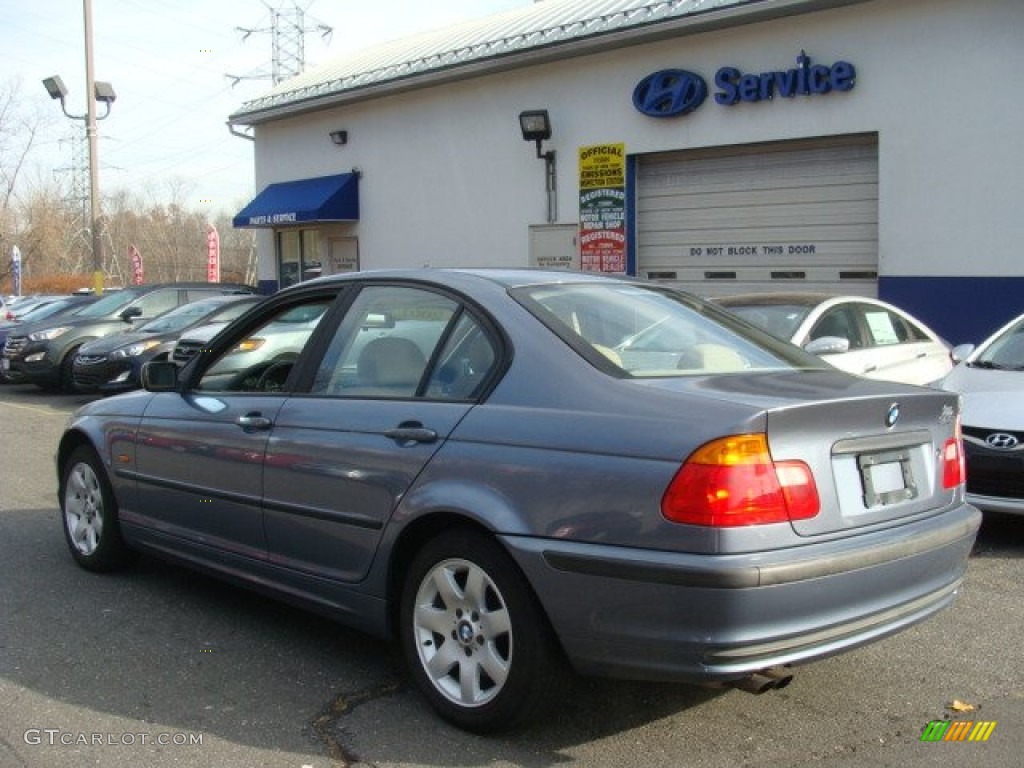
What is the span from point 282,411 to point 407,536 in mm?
938

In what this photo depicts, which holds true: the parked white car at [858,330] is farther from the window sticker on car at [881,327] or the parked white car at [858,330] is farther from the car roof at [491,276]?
the car roof at [491,276]

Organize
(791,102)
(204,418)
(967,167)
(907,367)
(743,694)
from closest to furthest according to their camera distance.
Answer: (743,694)
(204,418)
(907,367)
(967,167)
(791,102)

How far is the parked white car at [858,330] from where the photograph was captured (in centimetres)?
809

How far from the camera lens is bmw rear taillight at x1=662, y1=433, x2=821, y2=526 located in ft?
10.4

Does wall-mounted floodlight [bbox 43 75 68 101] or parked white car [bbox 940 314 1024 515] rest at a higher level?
wall-mounted floodlight [bbox 43 75 68 101]

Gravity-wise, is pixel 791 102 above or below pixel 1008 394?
above

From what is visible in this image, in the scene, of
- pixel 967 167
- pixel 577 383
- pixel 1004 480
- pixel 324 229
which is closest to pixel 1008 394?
pixel 1004 480

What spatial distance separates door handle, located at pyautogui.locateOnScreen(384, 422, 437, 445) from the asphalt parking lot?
3.28ft

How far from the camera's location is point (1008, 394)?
21.2 feet

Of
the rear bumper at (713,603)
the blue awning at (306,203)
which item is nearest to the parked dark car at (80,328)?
the blue awning at (306,203)

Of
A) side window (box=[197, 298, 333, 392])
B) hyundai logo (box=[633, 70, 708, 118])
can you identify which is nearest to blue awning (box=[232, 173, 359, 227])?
hyundai logo (box=[633, 70, 708, 118])

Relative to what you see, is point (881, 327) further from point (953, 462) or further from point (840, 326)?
point (953, 462)

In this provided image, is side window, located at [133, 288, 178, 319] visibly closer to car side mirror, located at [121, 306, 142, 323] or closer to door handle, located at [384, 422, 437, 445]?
car side mirror, located at [121, 306, 142, 323]

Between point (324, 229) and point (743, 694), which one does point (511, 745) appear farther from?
point (324, 229)
